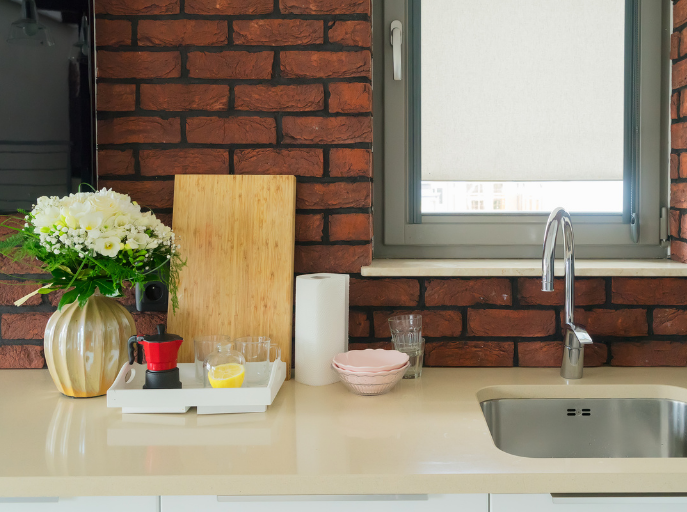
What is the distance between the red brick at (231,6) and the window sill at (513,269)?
710 mm

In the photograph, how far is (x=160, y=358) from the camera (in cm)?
121

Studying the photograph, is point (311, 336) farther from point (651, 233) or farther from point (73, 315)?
point (651, 233)

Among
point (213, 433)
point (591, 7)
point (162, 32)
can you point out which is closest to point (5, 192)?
point (162, 32)

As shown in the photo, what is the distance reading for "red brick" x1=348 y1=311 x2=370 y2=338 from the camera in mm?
1539

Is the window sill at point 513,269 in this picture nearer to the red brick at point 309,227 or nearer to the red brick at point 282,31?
the red brick at point 309,227

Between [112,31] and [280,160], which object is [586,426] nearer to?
[280,160]

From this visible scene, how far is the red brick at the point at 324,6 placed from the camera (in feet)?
4.82

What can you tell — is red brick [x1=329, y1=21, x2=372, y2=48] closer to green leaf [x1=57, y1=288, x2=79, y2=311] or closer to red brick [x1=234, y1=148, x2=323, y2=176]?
red brick [x1=234, y1=148, x2=323, y2=176]

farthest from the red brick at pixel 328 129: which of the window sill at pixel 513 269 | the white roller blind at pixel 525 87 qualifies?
the window sill at pixel 513 269

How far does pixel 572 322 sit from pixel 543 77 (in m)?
0.68

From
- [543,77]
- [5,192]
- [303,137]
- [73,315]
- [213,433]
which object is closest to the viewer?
[213,433]

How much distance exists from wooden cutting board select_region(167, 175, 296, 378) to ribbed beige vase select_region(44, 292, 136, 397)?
0.59ft

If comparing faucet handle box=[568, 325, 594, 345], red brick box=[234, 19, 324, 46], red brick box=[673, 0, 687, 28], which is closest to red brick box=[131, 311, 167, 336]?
red brick box=[234, 19, 324, 46]

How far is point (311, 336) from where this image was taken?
4.46ft
